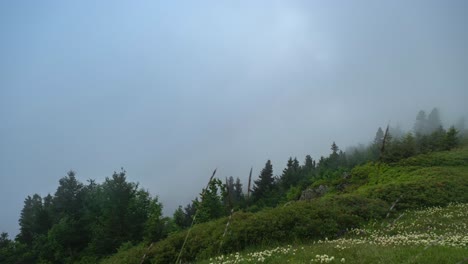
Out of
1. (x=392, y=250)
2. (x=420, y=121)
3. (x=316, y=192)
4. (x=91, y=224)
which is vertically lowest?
(x=392, y=250)

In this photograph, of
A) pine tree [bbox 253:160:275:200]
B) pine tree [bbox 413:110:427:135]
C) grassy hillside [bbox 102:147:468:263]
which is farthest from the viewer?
pine tree [bbox 413:110:427:135]

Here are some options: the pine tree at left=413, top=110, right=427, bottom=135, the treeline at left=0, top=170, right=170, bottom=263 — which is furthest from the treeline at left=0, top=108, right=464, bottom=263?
the pine tree at left=413, top=110, right=427, bottom=135

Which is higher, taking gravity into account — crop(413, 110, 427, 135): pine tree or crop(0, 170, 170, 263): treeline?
crop(413, 110, 427, 135): pine tree

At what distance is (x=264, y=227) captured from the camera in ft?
64.1

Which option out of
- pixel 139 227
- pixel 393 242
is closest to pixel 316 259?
pixel 393 242

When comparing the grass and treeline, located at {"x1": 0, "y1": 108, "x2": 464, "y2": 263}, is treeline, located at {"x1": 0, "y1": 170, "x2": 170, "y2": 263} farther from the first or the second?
the grass

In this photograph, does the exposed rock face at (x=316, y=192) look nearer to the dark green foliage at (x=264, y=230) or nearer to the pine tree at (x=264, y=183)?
the dark green foliage at (x=264, y=230)

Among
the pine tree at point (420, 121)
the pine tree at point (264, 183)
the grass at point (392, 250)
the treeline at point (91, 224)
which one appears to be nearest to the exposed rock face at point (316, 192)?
the treeline at point (91, 224)

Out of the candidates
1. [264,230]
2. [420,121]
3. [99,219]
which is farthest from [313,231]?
[420,121]

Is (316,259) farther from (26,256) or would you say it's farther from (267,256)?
(26,256)

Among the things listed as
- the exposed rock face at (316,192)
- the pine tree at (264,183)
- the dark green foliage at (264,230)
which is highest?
the pine tree at (264,183)

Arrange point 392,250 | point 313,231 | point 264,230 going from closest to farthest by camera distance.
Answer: point 392,250
point 264,230
point 313,231

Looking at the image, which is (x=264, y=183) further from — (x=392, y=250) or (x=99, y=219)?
(x=392, y=250)

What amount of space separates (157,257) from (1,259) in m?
45.6
